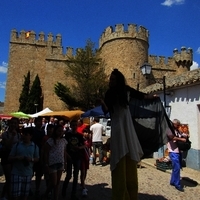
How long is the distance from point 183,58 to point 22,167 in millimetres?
30287

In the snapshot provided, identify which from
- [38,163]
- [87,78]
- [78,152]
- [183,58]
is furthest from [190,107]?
[183,58]

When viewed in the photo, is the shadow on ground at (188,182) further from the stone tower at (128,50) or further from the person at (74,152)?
the stone tower at (128,50)

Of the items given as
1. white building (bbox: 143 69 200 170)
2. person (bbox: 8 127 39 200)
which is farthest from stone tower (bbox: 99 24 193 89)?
person (bbox: 8 127 39 200)

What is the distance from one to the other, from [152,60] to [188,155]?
23.2 metres

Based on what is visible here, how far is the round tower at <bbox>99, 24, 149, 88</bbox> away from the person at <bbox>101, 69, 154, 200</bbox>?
71.4ft

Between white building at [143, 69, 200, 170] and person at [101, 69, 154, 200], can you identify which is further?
white building at [143, 69, 200, 170]

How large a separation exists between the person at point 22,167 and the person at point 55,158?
1.62 feet

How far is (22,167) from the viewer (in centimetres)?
366

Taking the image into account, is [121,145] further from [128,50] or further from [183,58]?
[183,58]

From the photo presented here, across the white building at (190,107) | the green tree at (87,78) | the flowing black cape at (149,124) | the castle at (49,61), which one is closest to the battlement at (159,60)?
the castle at (49,61)

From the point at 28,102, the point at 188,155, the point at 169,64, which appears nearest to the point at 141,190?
the point at 188,155

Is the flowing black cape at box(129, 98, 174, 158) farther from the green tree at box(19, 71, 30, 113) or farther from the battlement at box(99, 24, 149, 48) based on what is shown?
the green tree at box(19, 71, 30, 113)

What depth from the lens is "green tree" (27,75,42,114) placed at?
2697 cm

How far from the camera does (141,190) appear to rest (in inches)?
221
